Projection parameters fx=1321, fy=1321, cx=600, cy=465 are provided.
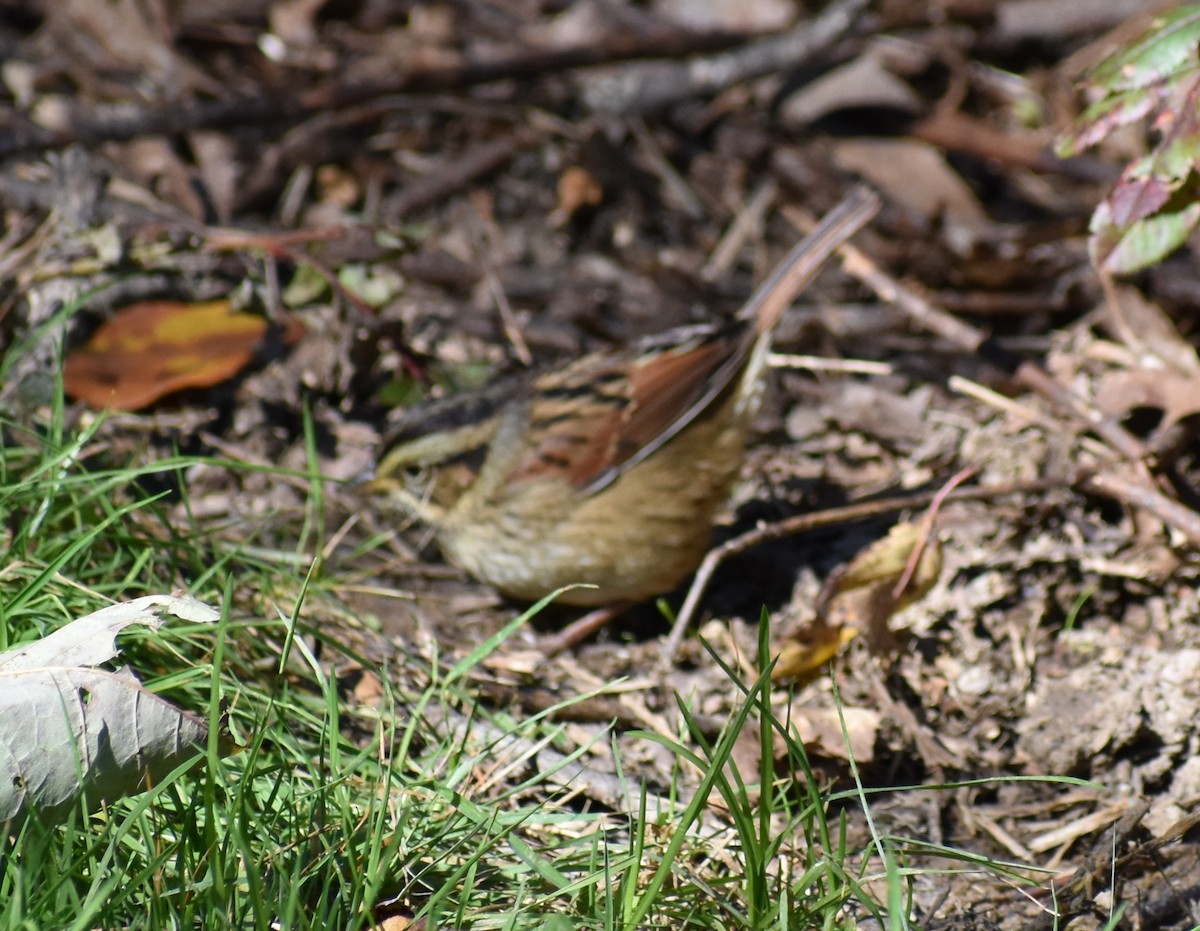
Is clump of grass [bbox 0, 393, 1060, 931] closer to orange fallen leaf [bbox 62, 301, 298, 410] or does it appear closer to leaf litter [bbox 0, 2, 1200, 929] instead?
leaf litter [bbox 0, 2, 1200, 929]

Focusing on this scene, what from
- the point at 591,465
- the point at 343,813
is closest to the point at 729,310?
the point at 591,465

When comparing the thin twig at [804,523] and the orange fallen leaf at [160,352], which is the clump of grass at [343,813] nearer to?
the thin twig at [804,523]

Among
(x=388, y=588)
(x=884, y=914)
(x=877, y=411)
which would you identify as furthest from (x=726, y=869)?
(x=877, y=411)

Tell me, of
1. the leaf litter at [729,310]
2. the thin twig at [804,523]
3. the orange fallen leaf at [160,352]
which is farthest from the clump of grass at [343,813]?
the orange fallen leaf at [160,352]

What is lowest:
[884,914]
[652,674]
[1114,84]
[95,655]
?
[652,674]

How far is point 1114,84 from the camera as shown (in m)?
3.48

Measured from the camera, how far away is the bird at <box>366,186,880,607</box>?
470 cm

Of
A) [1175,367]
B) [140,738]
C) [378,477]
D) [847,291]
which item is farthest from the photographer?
[847,291]

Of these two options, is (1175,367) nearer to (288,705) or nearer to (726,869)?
(726,869)

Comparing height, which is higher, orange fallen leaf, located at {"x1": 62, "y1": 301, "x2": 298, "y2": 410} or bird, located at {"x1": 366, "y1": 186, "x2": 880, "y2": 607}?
orange fallen leaf, located at {"x1": 62, "y1": 301, "x2": 298, "y2": 410}

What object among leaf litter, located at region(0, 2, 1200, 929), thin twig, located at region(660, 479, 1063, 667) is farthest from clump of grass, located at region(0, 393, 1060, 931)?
thin twig, located at region(660, 479, 1063, 667)

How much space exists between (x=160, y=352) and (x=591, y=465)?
1.69 meters

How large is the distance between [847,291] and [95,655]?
4.08m

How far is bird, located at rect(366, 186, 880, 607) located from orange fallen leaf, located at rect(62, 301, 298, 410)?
779mm
